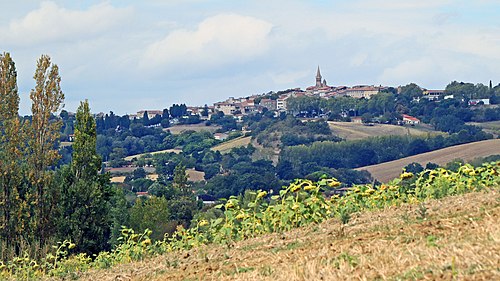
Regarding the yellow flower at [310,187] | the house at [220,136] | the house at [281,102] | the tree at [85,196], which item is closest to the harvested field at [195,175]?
the house at [220,136]

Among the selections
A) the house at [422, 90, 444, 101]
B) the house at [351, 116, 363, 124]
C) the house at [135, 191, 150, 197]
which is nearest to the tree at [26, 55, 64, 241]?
the house at [135, 191, 150, 197]

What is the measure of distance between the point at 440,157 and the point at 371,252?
8509 cm

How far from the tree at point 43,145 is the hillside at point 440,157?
57.3 metres

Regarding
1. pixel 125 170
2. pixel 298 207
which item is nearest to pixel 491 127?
pixel 125 170

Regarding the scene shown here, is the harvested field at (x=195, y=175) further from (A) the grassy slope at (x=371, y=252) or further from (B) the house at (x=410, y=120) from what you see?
(A) the grassy slope at (x=371, y=252)

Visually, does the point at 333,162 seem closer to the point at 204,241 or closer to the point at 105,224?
the point at 105,224

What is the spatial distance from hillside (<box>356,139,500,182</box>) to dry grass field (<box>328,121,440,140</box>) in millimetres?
20172

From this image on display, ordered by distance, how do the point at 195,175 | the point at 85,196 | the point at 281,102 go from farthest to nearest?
1. the point at 281,102
2. the point at 195,175
3. the point at 85,196

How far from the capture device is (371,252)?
705cm

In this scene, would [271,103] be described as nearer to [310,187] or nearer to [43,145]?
[43,145]

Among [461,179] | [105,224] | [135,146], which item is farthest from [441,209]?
[135,146]

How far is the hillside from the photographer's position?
272 ft

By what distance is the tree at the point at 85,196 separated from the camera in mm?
24197

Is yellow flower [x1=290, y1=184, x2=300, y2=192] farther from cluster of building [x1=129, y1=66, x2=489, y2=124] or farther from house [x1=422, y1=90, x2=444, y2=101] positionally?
cluster of building [x1=129, y1=66, x2=489, y2=124]
